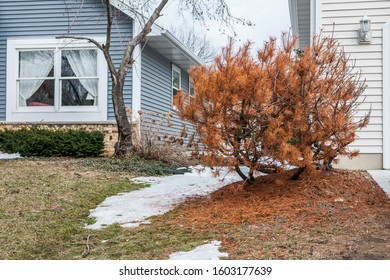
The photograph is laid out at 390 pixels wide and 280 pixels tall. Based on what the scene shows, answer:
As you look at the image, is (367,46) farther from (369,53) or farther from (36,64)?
(36,64)

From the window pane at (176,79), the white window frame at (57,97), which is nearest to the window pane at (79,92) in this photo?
the white window frame at (57,97)

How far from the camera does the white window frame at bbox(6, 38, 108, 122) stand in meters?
11.0

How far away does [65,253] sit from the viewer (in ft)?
13.2

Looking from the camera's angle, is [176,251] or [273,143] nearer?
[176,251]

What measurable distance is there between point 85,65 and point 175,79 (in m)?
3.91

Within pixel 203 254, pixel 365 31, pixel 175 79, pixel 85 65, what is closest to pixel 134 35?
pixel 85 65

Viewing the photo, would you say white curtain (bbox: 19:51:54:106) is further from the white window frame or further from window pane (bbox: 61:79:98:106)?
window pane (bbox: 61:79:98:106)

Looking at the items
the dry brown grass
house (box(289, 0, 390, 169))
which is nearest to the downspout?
house (box(289, 0, 390, 169))

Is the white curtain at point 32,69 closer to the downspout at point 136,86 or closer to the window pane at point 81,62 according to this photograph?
the window pane at point 81,62

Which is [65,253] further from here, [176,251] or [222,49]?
[222,49]

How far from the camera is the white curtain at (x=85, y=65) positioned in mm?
11188

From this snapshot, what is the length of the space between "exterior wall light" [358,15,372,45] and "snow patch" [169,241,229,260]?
196 inches
